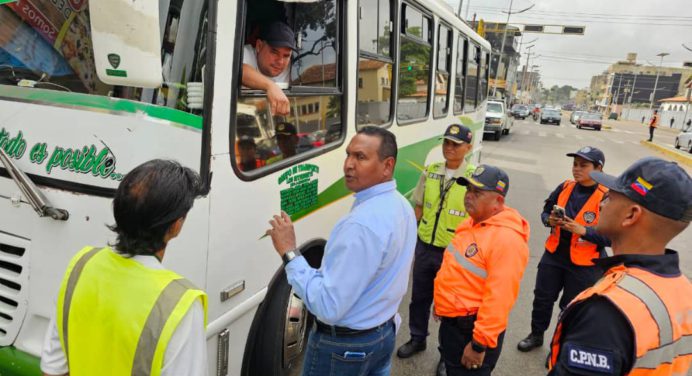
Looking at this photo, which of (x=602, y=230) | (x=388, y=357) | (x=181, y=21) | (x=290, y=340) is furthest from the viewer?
(x=290, y=340)

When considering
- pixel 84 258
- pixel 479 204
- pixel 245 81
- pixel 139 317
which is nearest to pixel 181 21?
pixel 245 81

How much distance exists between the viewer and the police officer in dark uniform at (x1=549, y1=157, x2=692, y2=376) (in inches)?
48.6

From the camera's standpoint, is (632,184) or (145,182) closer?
(145,182)

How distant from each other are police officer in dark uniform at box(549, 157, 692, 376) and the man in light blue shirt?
2.31 feet

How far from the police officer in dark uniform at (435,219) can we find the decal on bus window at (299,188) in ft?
3.52

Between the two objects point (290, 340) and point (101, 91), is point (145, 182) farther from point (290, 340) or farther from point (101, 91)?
point (290, 340)

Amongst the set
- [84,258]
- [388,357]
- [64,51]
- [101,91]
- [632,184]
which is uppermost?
[64,51]

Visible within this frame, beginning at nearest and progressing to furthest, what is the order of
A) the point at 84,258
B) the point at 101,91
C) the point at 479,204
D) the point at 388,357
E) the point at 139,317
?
the point at 139,317 < the point at 84,258 < the point at 101,91 < the point at 388,357 < the point at 479,204

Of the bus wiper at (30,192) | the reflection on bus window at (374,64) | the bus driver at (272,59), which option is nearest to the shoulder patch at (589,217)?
the reflection on bus window at (374,64)

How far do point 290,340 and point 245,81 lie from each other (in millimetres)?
1531

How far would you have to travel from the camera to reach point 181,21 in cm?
180

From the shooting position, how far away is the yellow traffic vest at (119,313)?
47.4 inches

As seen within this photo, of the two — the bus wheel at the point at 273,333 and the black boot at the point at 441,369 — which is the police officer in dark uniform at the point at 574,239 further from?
the bus wheel at the point at 273,333

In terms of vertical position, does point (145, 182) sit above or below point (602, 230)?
above
